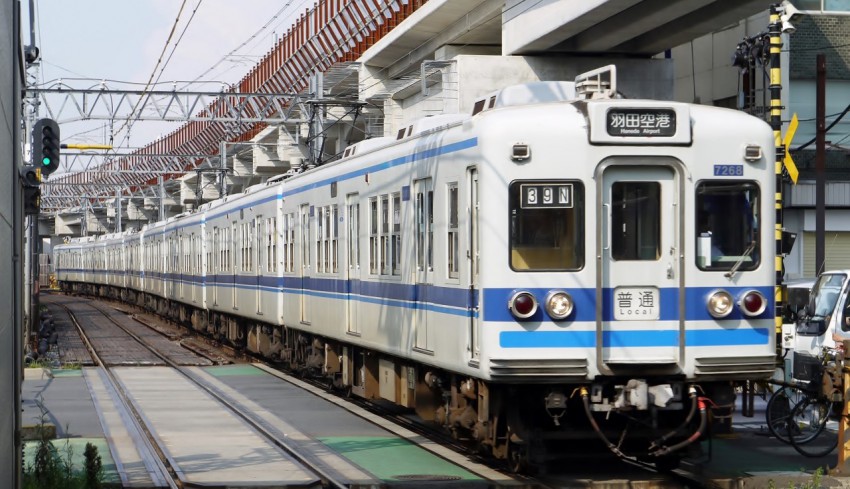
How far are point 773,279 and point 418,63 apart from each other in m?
20.5

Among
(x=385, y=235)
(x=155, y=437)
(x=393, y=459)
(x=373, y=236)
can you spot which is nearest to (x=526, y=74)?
(x=373, y=236)

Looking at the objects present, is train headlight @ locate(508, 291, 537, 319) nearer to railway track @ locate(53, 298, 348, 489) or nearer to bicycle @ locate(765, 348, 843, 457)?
railway track @ locate(53, 298, 348, 489)

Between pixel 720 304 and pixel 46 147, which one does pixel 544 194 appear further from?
pixel 46 147

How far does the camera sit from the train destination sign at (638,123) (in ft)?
32.6

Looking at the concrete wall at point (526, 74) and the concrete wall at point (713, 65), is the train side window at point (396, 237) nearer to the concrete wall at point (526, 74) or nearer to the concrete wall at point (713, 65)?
the concrete wall at point (526, 74)

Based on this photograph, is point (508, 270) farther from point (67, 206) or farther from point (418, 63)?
point (67, 206)

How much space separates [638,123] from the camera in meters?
9.92

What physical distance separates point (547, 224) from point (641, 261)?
74cm

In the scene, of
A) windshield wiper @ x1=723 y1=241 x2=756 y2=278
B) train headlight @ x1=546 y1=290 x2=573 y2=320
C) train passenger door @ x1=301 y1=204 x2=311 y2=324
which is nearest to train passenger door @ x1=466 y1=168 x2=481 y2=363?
train headlight @ x1=546 y1=290 x2=573 y2=320

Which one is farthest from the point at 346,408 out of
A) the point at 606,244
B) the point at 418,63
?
the point at 418,63

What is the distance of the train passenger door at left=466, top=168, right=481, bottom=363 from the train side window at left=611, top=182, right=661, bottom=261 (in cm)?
104

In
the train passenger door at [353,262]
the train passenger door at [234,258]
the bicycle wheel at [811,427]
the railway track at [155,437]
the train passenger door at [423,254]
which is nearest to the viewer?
the railway track at [155,437]

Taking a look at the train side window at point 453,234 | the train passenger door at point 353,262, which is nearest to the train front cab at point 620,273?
the train side window at point 453,234

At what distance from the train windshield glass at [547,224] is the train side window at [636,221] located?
0.28m
